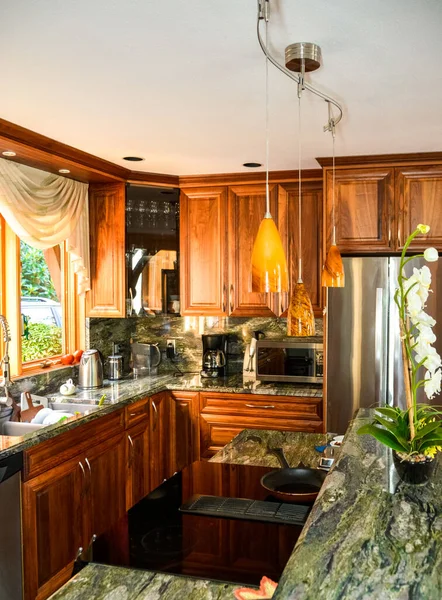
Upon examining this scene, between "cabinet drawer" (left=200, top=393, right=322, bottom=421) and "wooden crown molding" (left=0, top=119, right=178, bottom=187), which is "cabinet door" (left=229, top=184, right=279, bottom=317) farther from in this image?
"cabinet drawer" (left=200, top=393, right=322, bottom=421)

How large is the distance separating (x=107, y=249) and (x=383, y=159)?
1995mm

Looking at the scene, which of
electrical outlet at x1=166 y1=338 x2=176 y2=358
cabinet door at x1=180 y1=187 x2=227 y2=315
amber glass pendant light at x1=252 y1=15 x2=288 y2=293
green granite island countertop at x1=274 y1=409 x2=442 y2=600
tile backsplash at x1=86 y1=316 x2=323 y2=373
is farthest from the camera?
electrical outlet at x1=166 y1=338 x2=176 y2=358

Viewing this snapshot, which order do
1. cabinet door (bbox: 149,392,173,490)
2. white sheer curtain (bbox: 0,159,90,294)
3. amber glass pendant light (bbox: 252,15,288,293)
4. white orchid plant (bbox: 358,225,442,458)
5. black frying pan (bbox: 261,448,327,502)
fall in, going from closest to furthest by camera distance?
white orchid plant (bbox: 358,225,442,458), amber glass pendant light (bbox: 252,15,288,293), black frying pan (bbox: 261,448,327,502), white sheer curtain (bbox: 0,159,90,294), cabinet door (bbox: 149,392,173,490)

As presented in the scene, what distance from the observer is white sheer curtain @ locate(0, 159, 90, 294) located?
10.8ft

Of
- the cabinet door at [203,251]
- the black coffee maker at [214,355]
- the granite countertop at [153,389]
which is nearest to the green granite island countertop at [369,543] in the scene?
the granite countertop at [153,389]

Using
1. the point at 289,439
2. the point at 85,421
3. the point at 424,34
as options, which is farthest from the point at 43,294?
the point at 424,34

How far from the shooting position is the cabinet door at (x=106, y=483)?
3209 mm

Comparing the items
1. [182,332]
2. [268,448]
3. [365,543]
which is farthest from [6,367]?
[365,543]

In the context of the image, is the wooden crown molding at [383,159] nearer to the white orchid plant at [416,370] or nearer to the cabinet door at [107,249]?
the cabinet door at [107,249]

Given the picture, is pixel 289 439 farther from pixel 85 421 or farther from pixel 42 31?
pixel 42 31

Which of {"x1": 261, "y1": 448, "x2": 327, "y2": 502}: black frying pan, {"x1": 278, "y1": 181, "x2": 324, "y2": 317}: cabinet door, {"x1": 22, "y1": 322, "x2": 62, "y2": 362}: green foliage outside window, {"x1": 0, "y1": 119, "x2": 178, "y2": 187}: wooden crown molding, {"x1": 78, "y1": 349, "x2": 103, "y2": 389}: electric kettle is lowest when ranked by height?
{"x1": 261, "y1": 448, "x2": 327, "y2": 502}: black frying pan

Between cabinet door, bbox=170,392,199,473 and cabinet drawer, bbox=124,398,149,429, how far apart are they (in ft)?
1.04

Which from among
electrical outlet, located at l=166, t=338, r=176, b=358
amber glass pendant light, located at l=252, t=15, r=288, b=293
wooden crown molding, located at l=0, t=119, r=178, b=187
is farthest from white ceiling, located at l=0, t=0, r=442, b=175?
electrical outlet, located at l=166, t=338, r=176, b=358

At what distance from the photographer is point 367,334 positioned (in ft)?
11.4
